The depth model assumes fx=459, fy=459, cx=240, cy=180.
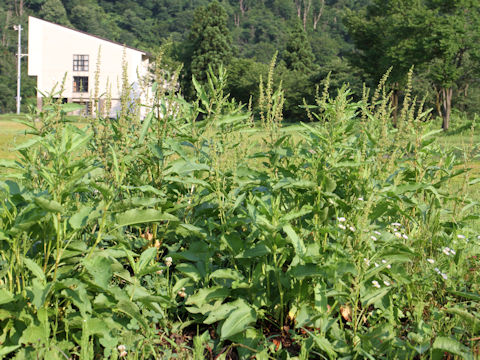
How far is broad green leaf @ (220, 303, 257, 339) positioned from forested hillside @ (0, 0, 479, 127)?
1.87 m

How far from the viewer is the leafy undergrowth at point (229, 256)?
2146 mm

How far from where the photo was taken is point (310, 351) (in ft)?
7.51

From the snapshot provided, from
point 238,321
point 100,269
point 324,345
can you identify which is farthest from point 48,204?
point 324,345

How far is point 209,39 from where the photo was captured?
2190 inches

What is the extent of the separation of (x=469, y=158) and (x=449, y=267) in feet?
2.44

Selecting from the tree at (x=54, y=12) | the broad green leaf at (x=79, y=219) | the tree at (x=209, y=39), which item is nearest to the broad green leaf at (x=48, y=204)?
the broad green leaf at (x=79, y=219)

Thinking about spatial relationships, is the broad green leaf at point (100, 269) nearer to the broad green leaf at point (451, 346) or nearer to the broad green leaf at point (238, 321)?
the broad green leaf at point (238, 321)

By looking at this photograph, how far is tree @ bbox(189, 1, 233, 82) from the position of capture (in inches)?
2158

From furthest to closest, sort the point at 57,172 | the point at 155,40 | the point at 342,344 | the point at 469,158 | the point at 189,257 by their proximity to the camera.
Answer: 1. the point at 155,40
2. the point at 469,158
3. the point at 189,257
4. the point at 342,344
5. the point at 57,172

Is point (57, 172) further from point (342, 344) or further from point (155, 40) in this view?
point (155, 40)

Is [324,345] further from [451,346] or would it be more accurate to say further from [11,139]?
[11,139]

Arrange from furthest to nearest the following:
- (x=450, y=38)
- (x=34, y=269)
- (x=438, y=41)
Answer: (x=438, y=41)
(x=450, y=38)
(x=34, y=269)

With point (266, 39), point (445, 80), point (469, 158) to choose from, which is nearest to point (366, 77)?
point (445, 80)

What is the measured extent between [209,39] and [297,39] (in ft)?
40.4
